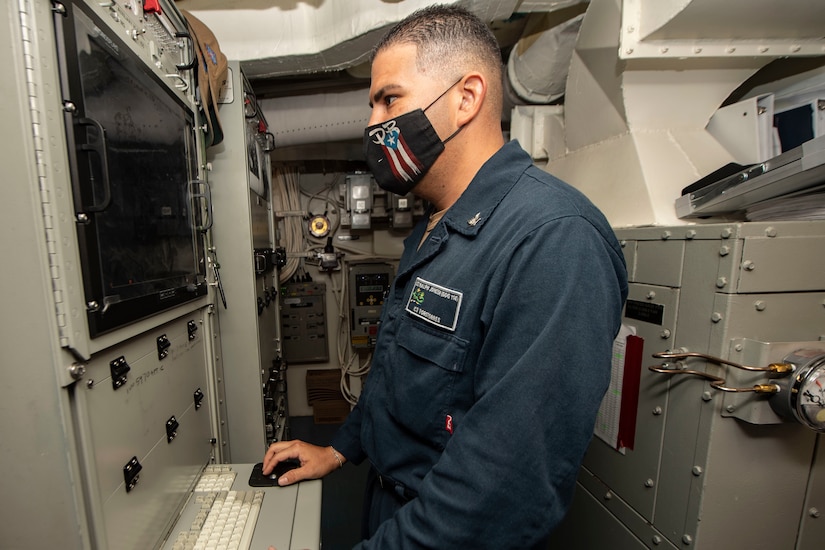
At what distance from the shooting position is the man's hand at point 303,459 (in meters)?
1.08

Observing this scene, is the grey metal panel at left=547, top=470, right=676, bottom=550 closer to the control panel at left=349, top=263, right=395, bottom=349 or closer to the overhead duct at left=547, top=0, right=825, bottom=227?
the overhead duct at left=547, top=0, right=825, bottom=227

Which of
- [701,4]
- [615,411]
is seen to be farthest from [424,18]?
[615,411]

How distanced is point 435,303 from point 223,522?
0.88 meters

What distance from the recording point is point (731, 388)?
96 centimetres

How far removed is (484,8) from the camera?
159cm

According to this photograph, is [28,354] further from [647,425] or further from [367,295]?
[367,295]

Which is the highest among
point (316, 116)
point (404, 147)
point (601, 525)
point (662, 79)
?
point (316, 116)

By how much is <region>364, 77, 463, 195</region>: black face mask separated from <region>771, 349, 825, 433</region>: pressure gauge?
1.08 m

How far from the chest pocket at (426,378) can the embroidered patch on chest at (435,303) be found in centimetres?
2

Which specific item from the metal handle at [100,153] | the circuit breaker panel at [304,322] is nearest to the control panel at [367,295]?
the circuit breaker panel at [304,322]

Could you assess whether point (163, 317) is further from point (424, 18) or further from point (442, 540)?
point (424, 18)

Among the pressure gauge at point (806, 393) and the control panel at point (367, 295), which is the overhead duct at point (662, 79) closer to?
the pressure gauge at point (806, 393)

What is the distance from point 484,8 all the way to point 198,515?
2234 millimetres

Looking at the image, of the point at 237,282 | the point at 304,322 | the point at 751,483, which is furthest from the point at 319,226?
the point at 751,483
